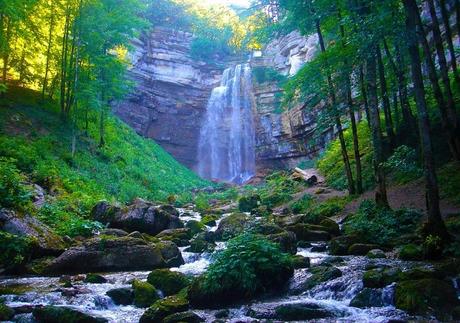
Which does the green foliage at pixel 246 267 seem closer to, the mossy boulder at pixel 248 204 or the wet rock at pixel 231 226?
the wet rock at pixel 231 226

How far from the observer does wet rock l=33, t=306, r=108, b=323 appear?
253 inches

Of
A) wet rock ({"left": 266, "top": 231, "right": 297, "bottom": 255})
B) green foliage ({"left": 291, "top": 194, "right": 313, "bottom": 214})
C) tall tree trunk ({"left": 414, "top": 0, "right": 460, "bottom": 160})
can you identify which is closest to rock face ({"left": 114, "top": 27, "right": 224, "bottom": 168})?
green foliage ({"left": 291, "top": 194, "right": 313, "bottom": 214})

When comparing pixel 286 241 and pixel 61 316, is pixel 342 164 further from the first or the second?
pixel 61 316

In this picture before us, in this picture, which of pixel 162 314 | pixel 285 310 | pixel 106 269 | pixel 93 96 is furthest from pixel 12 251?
pixel 93 96

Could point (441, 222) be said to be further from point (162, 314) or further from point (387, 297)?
point (162, 314)

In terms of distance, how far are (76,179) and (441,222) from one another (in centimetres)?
1615

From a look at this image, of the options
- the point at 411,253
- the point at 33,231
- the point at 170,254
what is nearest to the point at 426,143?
the point at 411,253

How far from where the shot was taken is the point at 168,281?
8.35 meters

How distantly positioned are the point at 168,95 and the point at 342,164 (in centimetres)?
2898

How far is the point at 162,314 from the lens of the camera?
22.1 ft

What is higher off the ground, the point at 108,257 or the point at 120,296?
the point at 108,257

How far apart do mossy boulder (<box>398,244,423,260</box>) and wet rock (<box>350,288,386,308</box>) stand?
7.11 feet

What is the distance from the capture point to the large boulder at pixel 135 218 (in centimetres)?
1425

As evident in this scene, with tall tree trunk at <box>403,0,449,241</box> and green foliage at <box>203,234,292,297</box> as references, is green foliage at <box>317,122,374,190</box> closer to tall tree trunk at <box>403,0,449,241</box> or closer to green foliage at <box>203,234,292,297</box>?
tall tree trunk at <box>403,0,449,241</box>
